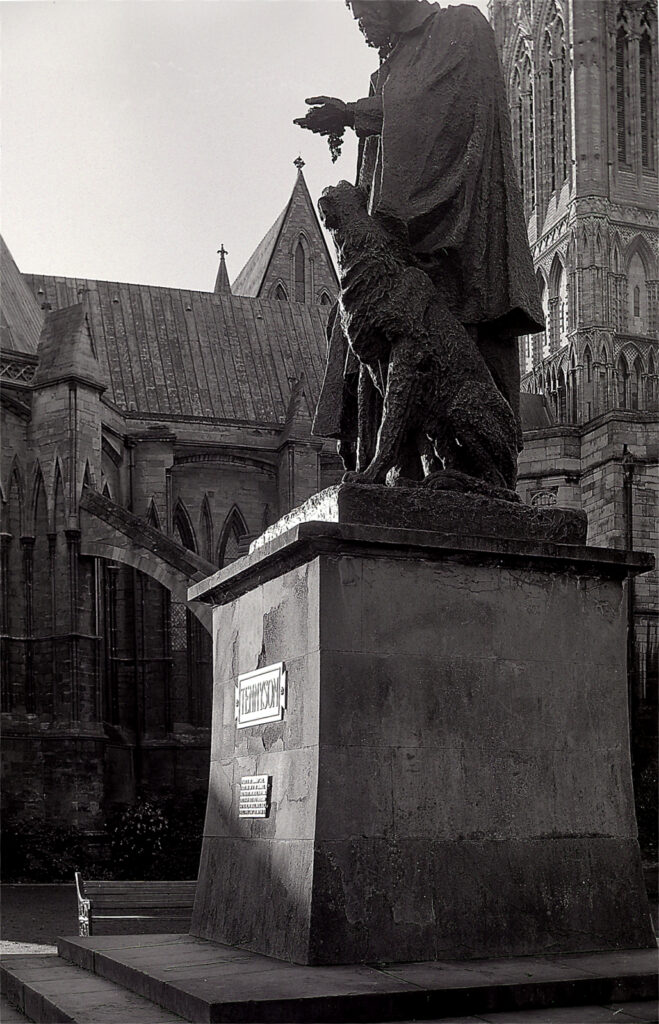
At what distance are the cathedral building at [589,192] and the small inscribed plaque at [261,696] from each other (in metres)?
59.7

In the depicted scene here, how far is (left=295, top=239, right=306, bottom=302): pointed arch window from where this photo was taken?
52750 millimetres

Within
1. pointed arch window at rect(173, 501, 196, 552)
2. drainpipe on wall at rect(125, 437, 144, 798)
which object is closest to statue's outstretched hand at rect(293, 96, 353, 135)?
drainpipe on wall at rect(125, 437, 144, 798)

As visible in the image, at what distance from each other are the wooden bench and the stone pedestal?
4.54m

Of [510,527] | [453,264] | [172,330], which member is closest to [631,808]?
[510,527]

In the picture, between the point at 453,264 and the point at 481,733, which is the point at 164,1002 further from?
the point at 453,264

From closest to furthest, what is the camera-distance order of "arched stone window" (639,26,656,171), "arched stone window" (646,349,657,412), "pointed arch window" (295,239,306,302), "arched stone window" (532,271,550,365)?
"pointed arch window" (295,239,306,302) → "arched stone window" (646,349,657,412) → "arched stone window" (639,26,656,171) → "arched stone window" (532,271,550,365)

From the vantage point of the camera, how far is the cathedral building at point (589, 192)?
232 feet

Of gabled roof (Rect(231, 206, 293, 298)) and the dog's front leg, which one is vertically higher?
gabled roof (Rect(231, 206, 293, 298))

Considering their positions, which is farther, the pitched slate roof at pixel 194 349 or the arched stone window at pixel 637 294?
the arched stone window at pixel 637 294

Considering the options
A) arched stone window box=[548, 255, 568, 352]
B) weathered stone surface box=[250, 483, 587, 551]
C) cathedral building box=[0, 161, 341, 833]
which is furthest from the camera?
arched stone window box=[548, 255, 568, 352]

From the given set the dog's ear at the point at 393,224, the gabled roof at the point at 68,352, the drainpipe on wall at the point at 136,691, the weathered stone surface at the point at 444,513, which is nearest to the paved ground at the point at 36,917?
the weathered stone surface at the point at 444,513

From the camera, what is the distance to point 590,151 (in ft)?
238

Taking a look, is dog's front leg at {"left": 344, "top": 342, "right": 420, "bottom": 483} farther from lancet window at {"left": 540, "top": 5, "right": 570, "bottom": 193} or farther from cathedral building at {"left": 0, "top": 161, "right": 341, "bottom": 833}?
lancet window at {"left": 540, "top": 5, "right": 570, "bottom": 193}

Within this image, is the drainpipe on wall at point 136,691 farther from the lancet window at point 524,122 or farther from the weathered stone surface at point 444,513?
the lancet window at point 524,122
